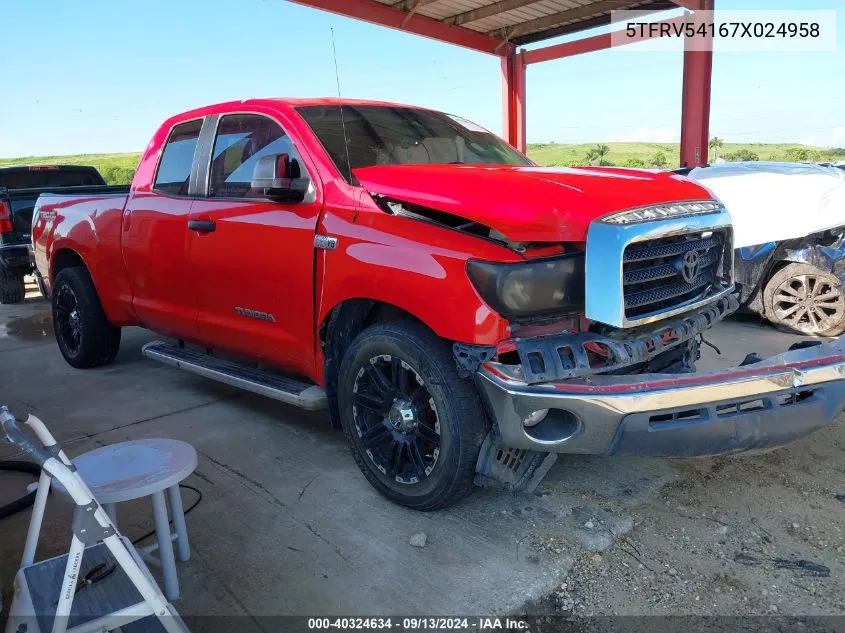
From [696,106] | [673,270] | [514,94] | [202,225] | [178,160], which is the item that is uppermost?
[514,94]

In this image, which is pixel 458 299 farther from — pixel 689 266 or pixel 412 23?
pixel 412 23

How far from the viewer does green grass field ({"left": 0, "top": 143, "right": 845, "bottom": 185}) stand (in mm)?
14445

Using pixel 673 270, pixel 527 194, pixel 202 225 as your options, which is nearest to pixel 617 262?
pixel 527 194

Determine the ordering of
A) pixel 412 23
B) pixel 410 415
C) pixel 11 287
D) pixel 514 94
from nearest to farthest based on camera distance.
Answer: pixel 410 415, pixel 11 287, pixel 412 23, pixel 514 94

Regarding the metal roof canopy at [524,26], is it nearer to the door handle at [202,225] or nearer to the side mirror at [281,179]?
the door handle at [202,225]

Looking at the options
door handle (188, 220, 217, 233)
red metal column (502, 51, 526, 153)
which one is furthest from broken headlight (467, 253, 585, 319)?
red metal column (502, 51, 526, 153)

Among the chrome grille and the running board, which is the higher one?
the chrome grille

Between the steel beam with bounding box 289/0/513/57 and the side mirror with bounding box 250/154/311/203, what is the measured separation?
7.21 meters

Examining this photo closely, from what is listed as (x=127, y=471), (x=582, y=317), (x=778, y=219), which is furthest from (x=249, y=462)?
(x=778, y=219)

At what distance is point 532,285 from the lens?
2602 millimetres

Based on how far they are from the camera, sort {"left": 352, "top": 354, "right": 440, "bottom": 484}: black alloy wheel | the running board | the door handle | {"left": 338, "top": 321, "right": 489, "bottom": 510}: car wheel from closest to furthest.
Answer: {"left": 338, "top": 321, "right": 489, "bottom": 510}: car wheel, {"left": 352, "top": 354, "right": 440, "bottom": 484}: black alloy wheel, the running board, the door handle

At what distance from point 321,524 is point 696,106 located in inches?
439

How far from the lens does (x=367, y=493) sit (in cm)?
329

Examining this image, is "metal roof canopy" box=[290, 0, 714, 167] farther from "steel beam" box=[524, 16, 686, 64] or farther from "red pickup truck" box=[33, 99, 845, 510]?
"red pickup truck" box=[33, 99, 845, 510]
